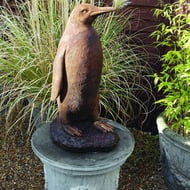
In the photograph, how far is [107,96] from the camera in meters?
3.06

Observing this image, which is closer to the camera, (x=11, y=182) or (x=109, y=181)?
(x=109, y=181)

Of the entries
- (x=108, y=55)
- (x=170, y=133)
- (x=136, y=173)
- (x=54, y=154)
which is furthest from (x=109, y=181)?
(x=108, y=55)

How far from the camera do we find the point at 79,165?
1955 mm

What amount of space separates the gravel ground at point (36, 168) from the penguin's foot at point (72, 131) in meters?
0.74

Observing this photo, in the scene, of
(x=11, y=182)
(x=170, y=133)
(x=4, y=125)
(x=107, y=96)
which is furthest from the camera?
(x=4, y=125)

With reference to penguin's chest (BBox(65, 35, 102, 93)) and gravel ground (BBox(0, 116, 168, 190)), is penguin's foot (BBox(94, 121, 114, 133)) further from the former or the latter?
gravel ground (BBox(0, 116, 168, 190))

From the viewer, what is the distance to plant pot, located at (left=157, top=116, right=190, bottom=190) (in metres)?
2.38

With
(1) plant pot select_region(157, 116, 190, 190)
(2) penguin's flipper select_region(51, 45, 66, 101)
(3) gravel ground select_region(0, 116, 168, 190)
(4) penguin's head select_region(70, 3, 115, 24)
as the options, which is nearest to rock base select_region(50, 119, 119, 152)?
(2) penguin's flipper select_region(51, 45, 66, 101)

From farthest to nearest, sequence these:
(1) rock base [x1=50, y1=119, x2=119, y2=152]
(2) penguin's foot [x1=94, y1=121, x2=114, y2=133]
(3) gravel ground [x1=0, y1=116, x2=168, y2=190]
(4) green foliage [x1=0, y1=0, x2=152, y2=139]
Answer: (4) green foliage [x1=0, y1=0, x2=152, y2=139], (3) gravel ground [x1=0, y1=116, x2=168, y2=190], (2) penguin's foot [x1=94, y1=121, x2=114, y2=133], (1) rock base [x1=50, y1=119, x2=119, y2=152]

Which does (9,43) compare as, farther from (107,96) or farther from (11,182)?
(11,182)

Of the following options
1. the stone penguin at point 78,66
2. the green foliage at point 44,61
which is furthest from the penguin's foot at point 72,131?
the green foliage at point 44,61

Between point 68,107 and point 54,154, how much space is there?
265 millimetres

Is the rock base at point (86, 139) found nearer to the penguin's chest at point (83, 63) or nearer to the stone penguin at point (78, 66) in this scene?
the stone penguin at point (78, 66)

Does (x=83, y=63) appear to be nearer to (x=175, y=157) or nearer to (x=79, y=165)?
(x=79, y=165)
